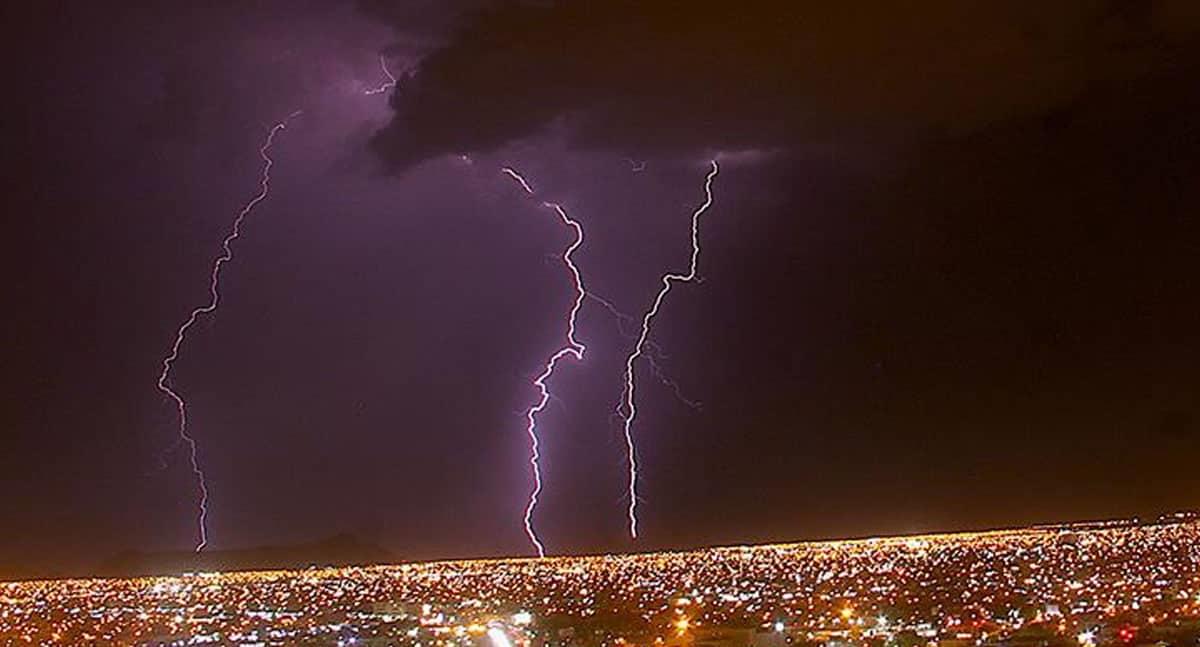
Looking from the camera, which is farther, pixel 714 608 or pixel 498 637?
pixel 714 608

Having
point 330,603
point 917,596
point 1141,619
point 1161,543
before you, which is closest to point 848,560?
point 1161,543

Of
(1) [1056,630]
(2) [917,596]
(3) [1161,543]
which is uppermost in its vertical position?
(3) [1161,543]

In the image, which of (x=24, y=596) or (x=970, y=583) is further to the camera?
(x=24, y=596)

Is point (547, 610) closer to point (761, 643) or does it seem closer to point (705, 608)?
point (705, 608)
